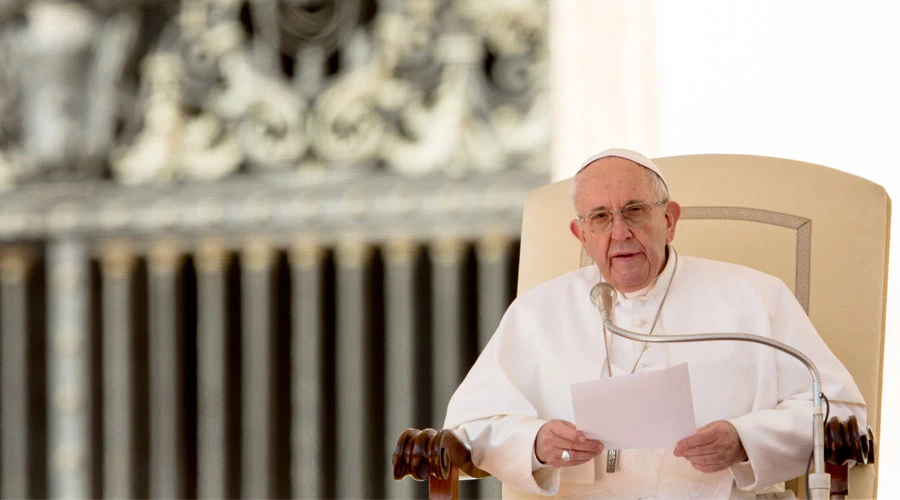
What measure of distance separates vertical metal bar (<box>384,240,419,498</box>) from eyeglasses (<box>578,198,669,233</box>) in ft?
5.24

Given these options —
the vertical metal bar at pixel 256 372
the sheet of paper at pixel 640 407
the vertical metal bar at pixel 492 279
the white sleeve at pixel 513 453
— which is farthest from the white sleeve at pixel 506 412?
the vertical metal bar at pixel 256 372

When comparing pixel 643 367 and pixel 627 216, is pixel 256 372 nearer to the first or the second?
pixel 643 367

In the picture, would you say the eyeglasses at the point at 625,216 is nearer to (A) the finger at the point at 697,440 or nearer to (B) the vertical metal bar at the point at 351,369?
(A) the finger at the point at 697,440

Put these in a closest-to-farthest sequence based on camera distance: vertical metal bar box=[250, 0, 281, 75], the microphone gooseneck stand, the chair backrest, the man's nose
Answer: the microphone gooseneck stand, the man's nose, the chair backrest, vertical metal bar box=[250, 0, 281, 75]

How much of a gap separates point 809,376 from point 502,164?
5.62 feet

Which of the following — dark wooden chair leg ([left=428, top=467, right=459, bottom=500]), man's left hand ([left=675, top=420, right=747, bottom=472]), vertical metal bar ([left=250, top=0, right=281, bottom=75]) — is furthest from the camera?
vertical metal bar ([left=250, top=0, right=281, bottom=75])

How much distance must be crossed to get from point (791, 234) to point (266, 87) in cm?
203

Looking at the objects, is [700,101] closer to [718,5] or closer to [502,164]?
[718,5]

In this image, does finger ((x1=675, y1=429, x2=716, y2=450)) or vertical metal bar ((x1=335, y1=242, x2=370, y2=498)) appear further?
vertical metal bar ((x1=335, y1=242, x2=370, y2=498))

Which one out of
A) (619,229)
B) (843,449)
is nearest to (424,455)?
(619,229)

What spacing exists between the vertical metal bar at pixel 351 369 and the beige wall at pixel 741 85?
2.80ft

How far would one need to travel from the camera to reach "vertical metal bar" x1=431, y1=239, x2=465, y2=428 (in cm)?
414

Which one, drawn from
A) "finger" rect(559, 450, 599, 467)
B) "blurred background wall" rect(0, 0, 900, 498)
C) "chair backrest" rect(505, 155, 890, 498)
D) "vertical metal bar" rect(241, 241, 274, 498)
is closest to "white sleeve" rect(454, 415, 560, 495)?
"finger" rect(559, 450, 599, 467)

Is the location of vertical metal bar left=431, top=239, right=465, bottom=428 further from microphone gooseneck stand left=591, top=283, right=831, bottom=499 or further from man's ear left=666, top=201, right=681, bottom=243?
microphone gooseneck stand left=591, top=283, right=831, bottom=499
